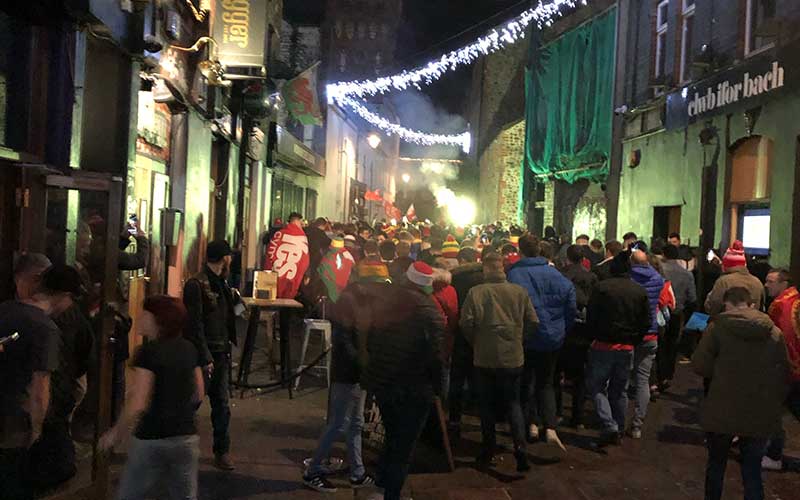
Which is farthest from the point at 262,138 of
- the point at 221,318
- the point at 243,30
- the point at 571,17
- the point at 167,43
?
the point at 221,318

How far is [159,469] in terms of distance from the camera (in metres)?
4.53

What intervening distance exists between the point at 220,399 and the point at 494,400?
2.56 m

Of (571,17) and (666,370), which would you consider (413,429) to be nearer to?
(666,370)

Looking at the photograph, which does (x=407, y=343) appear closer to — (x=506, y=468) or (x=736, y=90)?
(x=506, y=468)

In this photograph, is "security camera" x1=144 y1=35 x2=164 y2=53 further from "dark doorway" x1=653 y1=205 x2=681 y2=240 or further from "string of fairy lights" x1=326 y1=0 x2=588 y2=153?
"string of fairy lights" x1=326 y1=0 x2=588 y2=153

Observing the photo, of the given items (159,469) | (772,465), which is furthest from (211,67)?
(772,465)

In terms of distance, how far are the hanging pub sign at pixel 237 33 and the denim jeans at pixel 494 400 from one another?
26.9ft

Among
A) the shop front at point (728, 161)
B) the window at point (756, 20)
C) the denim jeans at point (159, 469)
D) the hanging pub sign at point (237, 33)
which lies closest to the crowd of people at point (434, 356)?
the denim jeans at point (159, 469)

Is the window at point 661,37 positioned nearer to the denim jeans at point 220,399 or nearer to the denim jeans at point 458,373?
the denim jeans at point 458,373

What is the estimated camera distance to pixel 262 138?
19.2m

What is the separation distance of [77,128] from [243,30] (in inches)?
246

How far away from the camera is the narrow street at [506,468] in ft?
22.3

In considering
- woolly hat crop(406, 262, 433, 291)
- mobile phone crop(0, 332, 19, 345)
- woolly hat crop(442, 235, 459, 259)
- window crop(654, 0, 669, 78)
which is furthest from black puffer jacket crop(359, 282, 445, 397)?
window crop(654, 0, 669, 78)

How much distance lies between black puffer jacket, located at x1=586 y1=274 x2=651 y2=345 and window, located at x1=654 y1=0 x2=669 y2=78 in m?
11.6
